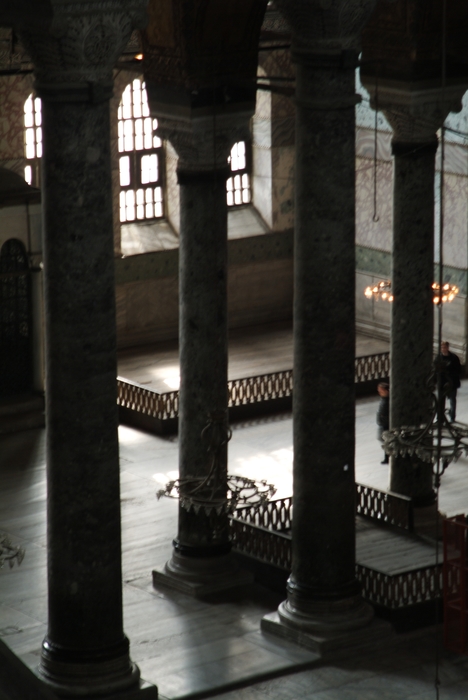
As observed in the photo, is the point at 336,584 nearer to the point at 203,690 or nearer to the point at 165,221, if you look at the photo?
the point at 203,690

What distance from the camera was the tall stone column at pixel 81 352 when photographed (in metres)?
9.38

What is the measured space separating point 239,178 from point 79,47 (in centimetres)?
1478

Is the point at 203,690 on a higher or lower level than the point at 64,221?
lower

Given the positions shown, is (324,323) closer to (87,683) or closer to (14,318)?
(87,683)

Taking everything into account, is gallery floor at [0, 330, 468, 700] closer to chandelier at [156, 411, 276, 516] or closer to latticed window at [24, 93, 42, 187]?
chandelier at [156, 411, 276, 516]

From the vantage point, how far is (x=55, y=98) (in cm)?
939

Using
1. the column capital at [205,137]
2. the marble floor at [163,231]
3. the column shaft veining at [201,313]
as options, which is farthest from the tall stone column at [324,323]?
the marble floor at [163,231]

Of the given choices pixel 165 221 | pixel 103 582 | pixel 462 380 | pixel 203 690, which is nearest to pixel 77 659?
pixel 103 582

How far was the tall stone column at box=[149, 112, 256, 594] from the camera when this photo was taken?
13.2 m

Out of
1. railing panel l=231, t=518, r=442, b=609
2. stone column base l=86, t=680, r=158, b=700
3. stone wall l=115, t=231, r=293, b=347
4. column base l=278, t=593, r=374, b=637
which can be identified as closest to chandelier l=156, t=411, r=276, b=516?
column base l=278, t=593, r=374, b=637

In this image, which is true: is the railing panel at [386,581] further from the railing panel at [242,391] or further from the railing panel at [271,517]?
the railing panel at [242,391]

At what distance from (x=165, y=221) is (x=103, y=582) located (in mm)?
13778

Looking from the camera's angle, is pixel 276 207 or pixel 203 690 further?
pixel 276 207

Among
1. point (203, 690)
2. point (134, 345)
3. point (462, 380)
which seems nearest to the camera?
point (203, 690)
